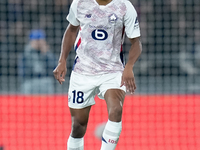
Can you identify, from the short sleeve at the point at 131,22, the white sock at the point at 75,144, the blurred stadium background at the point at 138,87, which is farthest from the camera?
the blurred stadium background at the point at 138,87

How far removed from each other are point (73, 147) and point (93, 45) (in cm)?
100

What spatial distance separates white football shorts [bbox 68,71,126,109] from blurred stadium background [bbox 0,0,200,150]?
6.46 feet

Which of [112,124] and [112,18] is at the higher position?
[112,18]

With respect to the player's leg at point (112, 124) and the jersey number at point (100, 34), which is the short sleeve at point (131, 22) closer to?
the jersey number at point (100, 34)

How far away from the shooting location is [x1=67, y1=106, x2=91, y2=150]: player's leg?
4004 millimetres

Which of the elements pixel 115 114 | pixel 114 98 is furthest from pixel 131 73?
pixel 115 114

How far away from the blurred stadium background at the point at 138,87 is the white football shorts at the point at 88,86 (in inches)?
77.6

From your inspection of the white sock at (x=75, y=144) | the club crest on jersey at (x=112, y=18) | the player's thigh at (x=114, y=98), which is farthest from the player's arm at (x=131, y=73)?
the white sock at (x=75, y=144)

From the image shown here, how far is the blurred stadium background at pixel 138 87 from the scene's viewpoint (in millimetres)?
6227

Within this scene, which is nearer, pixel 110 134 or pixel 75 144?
pixel 110 134

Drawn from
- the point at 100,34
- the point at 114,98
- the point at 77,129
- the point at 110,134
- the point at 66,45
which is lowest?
the point at 77,129

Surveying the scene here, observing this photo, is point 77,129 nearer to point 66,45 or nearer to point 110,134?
point 110,134

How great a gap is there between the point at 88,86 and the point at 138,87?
21.2 ft

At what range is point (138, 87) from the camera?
10.3 m
